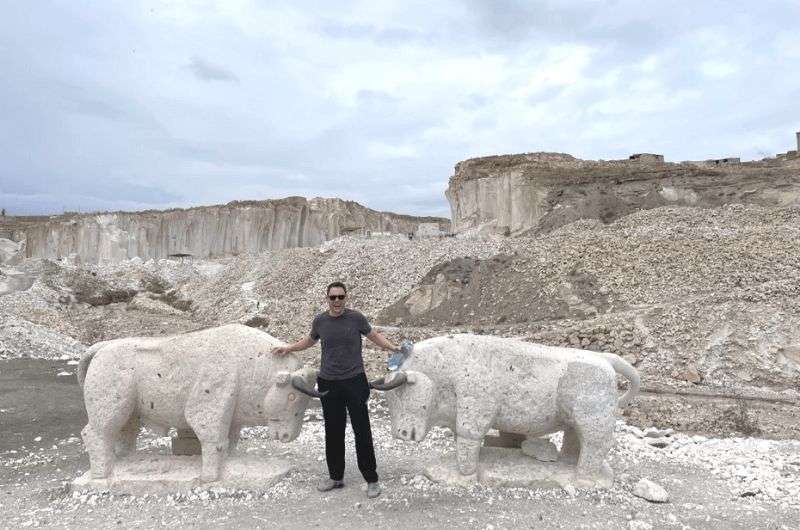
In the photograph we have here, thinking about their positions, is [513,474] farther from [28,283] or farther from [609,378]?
[28,283]

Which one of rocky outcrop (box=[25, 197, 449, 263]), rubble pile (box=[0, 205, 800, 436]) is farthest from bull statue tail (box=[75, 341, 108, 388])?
rocky outcrop (box=[25, 197, 449, 263])

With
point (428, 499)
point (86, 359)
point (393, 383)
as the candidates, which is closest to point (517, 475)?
point (428, 499)

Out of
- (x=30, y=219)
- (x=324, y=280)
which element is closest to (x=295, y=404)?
(x=324, y=280)

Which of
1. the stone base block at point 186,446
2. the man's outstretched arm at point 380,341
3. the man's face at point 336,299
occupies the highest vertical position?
the man's face at point 336,299

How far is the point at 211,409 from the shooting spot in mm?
5602

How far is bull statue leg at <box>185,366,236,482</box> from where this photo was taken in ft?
18.4

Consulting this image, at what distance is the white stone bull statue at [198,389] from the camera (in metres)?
5.62

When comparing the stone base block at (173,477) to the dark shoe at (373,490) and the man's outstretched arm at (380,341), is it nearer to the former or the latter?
the dark shoe at (373,490)

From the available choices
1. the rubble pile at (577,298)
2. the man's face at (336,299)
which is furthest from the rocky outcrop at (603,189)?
the man's face at (336,299)

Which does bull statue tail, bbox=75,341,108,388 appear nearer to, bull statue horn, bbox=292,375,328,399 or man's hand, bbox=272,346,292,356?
man's hand, bbox=272,346,292,356

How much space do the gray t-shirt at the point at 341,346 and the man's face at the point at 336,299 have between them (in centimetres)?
9

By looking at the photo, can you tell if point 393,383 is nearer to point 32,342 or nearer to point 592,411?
point 592,411

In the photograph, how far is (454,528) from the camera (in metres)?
4.79

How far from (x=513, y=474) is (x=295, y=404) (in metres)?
2.39
